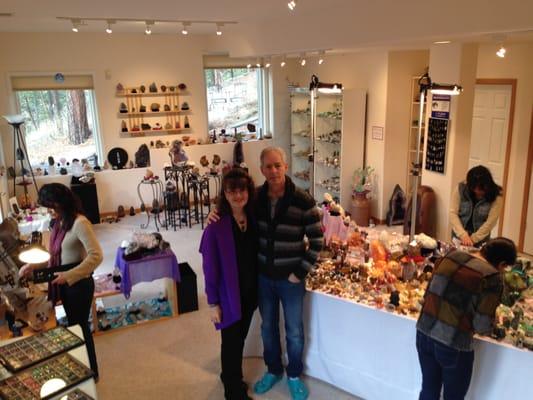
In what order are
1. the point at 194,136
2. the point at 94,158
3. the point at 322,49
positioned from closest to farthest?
the point at 322,49 < the point at 94,158 < the point at 194,136

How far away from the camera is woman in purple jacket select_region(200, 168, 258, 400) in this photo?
2832 mm

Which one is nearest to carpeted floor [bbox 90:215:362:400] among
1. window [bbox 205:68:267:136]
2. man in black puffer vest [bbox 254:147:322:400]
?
man in black puffer vest [bbox 254:147:322:400]

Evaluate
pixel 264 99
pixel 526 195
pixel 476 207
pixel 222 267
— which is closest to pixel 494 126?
pixel 526 195

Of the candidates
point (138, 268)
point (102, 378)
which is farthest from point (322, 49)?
point (102, 378)

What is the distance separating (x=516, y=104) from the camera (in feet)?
18.2

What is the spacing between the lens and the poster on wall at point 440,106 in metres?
5.59

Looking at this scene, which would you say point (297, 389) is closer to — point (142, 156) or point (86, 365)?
point (86, 365)

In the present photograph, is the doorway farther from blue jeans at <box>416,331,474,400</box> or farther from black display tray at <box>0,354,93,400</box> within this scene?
black display tray at <box>0,354,93,400</box>

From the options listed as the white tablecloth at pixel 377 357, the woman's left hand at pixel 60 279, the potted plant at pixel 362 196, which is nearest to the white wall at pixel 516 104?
the potted plant at pixel 362 196

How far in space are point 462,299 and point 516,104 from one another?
406 centimetres

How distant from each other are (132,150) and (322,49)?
159 inches

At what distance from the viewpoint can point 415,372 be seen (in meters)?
2.93

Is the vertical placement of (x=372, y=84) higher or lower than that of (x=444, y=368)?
higher

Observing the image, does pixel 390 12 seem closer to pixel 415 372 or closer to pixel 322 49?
pixel 322 49
